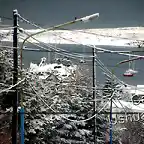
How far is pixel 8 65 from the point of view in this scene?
698 cm

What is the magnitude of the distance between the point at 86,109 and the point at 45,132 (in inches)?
75.0

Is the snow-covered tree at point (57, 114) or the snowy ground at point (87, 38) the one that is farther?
the snow-covered tree at point (57, 114)

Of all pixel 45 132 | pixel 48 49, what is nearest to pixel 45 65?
pixel 45 132

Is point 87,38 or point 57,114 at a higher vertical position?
point 87,38

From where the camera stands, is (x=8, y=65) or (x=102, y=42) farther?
(x=102, y=42)

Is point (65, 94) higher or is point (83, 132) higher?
point (65, 94)

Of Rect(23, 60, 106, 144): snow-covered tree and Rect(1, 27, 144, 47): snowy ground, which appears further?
Rect(23, 60, 106, 144): snow-covered tree

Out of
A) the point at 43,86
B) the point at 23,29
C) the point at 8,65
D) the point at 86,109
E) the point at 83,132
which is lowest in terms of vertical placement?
the point at 83,132

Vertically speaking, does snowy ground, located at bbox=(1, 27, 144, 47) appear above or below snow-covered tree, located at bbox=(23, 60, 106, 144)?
above

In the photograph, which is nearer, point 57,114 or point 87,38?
point 87,38

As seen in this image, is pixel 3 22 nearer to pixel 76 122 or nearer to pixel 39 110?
pixel 39 110

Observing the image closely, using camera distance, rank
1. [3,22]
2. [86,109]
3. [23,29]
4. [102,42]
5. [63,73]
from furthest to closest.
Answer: [63,73] → [86,109] → [102,42] → [3,22] → [23,29]

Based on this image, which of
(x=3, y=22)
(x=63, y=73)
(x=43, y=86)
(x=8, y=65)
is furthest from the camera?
(x=63, y=73)

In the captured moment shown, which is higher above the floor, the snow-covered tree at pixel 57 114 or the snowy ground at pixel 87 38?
the snowy ground at pixel 87 38
